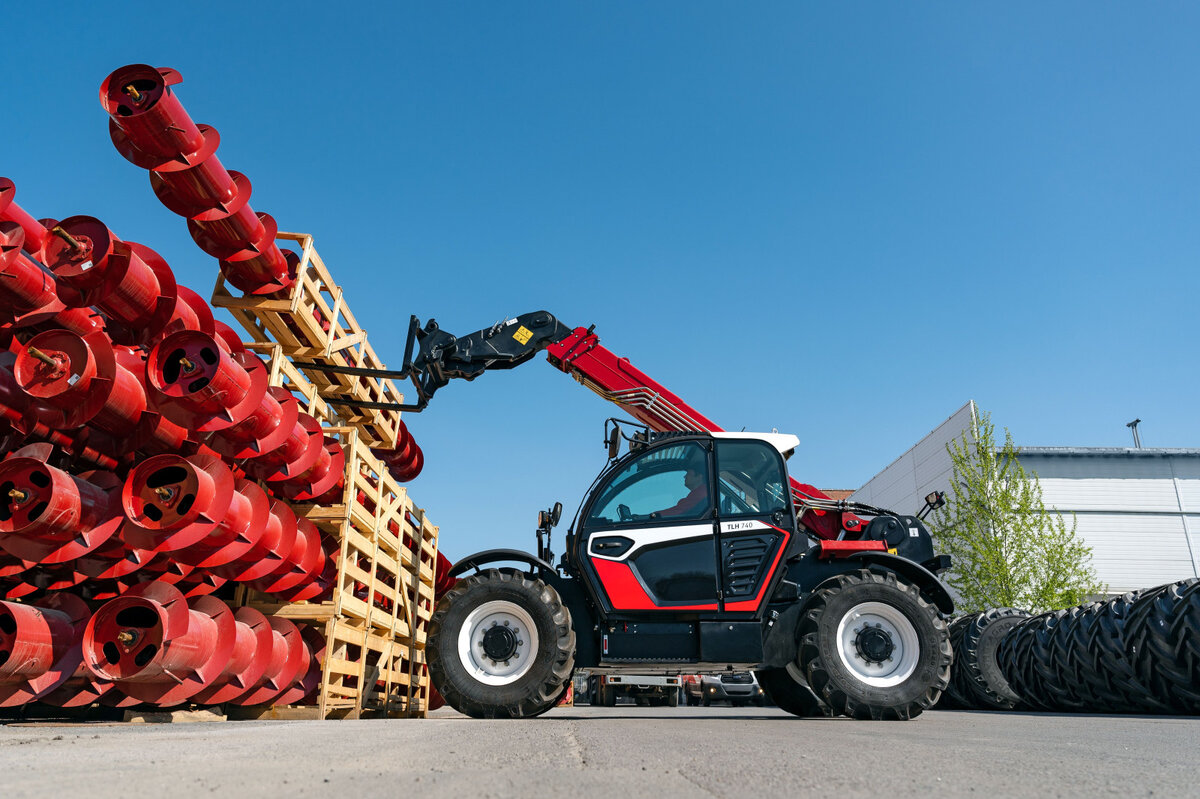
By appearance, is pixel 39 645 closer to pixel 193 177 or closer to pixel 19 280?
pixel 19 280

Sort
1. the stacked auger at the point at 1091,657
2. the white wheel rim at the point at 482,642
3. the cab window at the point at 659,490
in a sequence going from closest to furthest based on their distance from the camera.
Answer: the white wheel rim at the point at 482,642 < the cab window at the point at 659,490 < the stacked auger at the point at 1091,657

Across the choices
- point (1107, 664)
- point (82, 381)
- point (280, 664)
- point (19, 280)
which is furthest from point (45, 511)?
point (1107, 664)

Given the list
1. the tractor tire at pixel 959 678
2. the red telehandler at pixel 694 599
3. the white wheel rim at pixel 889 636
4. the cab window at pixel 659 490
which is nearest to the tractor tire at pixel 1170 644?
the red telehandler at pixel 694 599

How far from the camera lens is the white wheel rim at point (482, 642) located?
6.21 m

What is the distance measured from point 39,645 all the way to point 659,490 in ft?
14.7

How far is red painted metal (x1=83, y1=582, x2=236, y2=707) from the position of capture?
4.62 metres

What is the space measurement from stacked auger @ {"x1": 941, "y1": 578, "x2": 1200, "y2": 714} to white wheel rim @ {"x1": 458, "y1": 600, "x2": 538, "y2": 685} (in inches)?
228

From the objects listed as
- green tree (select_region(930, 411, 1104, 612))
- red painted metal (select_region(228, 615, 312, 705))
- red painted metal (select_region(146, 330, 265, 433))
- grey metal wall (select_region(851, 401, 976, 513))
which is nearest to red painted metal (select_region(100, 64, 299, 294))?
red painted metal (select_region(146, 330, 265, 433))

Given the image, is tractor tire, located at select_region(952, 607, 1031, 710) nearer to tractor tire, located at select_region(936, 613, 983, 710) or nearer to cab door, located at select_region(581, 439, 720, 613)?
tractor tire, located at select_region(936, 613, 983, 710)

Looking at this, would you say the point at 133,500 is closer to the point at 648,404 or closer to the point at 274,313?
the point at 274,313

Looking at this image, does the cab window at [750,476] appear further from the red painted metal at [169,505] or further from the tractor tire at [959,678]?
the tractor tire at [959,678]

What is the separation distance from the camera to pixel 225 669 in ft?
17.2

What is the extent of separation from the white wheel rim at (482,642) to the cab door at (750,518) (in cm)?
166

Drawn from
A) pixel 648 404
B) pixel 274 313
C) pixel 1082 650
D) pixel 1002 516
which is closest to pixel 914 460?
pixel 1002 516
